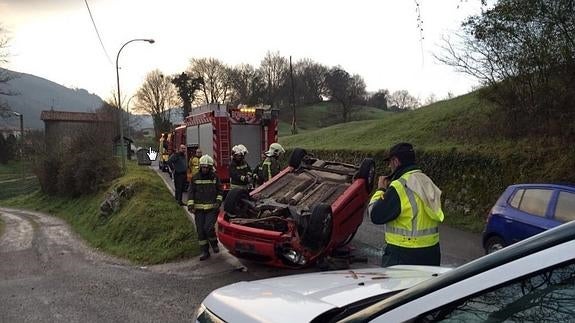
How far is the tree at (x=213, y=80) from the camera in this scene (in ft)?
247

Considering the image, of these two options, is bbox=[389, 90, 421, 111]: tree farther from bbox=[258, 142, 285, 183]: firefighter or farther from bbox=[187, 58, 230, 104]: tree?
bbox=[258, 142, 285, 183]: firefighter

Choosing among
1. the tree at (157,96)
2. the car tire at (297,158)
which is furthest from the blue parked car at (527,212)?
the tree at (157,96)

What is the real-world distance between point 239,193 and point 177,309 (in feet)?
8.03

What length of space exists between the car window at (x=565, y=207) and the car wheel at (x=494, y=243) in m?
1.01

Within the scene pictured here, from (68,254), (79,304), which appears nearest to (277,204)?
(79,304)

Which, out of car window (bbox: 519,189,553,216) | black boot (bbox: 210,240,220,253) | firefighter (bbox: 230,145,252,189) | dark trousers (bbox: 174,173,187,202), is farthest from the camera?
dark trousers (bbox: 174,173,187,202)

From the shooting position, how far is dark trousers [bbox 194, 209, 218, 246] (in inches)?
327

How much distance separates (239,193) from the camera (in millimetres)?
7973

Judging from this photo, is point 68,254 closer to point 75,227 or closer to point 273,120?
point 75,227

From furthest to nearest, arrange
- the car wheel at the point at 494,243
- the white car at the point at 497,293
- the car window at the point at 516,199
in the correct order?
the car wheel at the point at 494,243, the car window at the point at 516,199, the white car at the point at 497,293

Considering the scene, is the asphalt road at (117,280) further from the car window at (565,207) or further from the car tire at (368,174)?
the car window at (565,207)

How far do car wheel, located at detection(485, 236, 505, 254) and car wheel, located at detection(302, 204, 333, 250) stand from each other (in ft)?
8.67

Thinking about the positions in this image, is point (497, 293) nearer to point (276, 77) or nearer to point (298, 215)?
point (298, 215)

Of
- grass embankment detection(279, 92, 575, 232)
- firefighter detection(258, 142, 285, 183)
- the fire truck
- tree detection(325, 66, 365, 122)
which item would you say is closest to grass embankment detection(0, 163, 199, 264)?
firefighter detection(258, 142, 285, 183)
